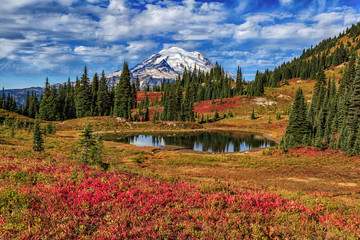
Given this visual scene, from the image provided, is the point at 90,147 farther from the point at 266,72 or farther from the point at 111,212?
the point at 266,72

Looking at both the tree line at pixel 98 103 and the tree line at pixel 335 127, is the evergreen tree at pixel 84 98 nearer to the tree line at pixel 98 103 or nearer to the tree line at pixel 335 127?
the tree line at pixel 98 103

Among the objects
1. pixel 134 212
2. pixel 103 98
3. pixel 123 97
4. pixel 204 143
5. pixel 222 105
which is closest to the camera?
pixel 134 212

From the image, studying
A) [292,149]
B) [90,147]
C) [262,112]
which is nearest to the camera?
[90,147]

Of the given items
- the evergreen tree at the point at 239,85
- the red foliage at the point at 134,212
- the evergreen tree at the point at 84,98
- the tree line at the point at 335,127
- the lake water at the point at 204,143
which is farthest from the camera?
the evergreen tree at the point at 239,85

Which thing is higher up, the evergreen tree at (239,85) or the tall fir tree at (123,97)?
the evergreen tree at (239,85)

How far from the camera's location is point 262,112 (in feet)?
385

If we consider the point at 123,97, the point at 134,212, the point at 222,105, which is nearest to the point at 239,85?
the point at 222,105

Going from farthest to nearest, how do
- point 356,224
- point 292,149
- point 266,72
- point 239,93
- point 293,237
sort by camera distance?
point 266,72 → point 239,93 → point 292,149 → point 356,224 → point 293,237

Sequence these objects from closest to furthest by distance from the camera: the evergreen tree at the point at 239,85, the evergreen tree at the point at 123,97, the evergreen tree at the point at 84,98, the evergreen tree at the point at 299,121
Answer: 1. the evergreen tree at the point at 299,121
2. the evergreen tree at the point at 123,97
3. the evergreen tree at the point at 84,98
4. the evergreen tree at the point at 239,85

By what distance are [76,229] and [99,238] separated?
850mm

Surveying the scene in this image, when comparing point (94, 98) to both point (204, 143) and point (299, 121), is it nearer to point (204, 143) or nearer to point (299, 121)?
point (204, 143)

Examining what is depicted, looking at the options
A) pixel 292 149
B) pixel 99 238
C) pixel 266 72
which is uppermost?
pixel 266 72

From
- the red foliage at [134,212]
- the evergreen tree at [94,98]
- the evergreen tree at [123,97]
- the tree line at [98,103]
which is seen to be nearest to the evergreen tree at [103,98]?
the tree line at [98,103]

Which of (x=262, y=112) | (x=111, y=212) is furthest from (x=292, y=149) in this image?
(x=262, y=112)
